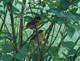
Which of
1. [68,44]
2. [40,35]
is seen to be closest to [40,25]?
[40,35]

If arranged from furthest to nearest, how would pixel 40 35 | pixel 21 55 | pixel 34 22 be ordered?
pixel 40 35 → pixel 34 22 → pixel 21 55

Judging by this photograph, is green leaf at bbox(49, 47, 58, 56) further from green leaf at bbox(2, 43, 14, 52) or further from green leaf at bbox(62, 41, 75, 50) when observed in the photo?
green leaf at bbox(2, 43, 14, 52)

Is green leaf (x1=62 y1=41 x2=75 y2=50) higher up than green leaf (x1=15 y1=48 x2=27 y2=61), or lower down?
lower down

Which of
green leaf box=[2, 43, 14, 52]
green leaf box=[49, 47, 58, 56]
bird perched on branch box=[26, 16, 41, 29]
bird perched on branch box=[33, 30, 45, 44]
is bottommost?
green leaf box=[49, 47, 58, 56]

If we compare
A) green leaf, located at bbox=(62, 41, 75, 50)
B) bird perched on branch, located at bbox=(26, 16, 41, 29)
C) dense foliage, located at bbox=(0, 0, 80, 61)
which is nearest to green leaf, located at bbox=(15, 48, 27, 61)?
dense foliage, located at bbox=(0, 0, 80, 61)

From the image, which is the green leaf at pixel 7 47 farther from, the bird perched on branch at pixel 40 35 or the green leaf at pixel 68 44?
the green leaf at pixel 68 44

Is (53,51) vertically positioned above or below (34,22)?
below

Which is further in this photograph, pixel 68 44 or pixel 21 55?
pixel 68 44

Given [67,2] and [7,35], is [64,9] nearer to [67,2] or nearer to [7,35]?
[67,2]

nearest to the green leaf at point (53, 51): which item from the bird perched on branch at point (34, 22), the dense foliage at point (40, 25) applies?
the dense foliage at point (40, 25)

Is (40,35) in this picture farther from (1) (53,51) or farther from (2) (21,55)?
(2) (21,55)

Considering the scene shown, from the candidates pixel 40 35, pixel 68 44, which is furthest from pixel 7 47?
pixel 68 44

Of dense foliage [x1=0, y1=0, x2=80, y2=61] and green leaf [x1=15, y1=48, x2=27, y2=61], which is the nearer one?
dense foliage [x1=0, y1=0, x2=80, y2=61]

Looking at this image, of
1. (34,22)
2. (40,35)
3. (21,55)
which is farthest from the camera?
(40,35)
